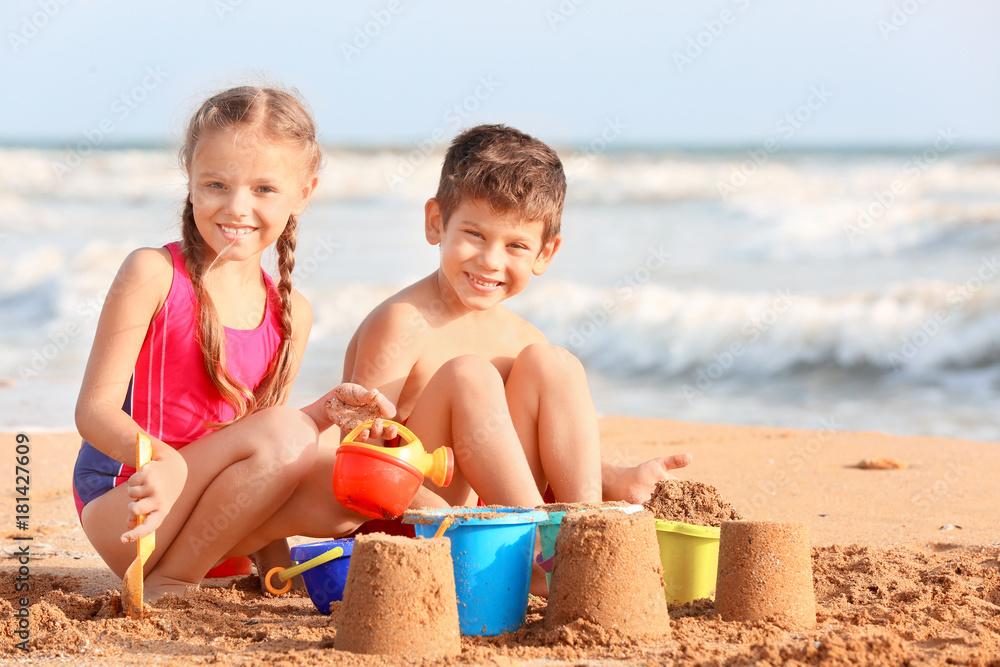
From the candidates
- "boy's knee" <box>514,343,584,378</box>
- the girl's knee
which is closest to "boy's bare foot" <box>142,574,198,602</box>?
the girl's knee

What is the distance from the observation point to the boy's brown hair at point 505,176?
2.90 meters

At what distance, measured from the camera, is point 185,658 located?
2.04m

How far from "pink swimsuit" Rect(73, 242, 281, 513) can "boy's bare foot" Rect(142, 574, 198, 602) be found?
0.93 feet

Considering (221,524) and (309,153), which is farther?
(309,153)

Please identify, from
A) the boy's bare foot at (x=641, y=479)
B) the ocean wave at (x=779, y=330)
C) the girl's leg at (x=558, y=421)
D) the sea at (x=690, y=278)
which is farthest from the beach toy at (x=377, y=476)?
the ocean wave at (x=779, y=330)

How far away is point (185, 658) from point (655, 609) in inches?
40.6

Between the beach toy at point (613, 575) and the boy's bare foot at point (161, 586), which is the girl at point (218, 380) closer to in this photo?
the boy's bare foot at point (161, 586)

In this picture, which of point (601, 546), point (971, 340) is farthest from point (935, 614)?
point (971, 340)

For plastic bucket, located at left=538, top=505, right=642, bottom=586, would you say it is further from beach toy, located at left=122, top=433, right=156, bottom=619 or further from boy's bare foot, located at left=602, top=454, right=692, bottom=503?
beach toy, located at left=122, top=433, right=156, bottom=619

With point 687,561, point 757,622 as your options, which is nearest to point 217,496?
point 687,561

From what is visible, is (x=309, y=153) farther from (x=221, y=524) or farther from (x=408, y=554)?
(x=408, y=554)

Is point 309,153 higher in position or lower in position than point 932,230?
lower

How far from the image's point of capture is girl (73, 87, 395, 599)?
2480 mm

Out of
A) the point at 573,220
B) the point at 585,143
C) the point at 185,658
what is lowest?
the point at 185,658
